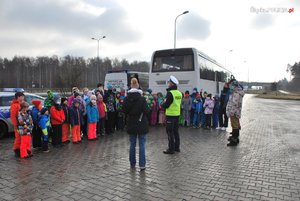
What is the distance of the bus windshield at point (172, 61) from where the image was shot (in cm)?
1404

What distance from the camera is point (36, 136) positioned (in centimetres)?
779

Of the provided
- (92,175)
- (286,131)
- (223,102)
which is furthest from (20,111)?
(286,131)

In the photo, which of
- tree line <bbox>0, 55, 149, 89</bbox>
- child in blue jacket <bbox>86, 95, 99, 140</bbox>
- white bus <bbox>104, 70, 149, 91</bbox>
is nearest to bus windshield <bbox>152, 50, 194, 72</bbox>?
child in blue jacket <bbox>86, 95, 99, 140</bbox>

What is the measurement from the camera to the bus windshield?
1404 cm

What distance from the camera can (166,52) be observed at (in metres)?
14.8

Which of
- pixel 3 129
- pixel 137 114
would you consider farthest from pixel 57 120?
pixel 137 114

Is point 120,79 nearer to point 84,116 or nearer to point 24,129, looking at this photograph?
point 84,116

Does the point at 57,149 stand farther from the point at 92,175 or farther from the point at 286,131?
the point at 286,131

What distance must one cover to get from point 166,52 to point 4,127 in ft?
29.2

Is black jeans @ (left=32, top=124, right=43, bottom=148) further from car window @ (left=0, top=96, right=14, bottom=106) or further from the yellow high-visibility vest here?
the yellow high-visibility vest

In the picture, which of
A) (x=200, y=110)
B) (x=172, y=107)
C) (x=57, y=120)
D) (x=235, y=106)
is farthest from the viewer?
(x=200, y=110)

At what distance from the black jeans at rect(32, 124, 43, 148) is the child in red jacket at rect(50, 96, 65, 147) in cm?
41

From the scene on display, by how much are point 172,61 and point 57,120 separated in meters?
8.07

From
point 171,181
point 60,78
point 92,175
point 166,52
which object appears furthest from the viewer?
point 60,78
